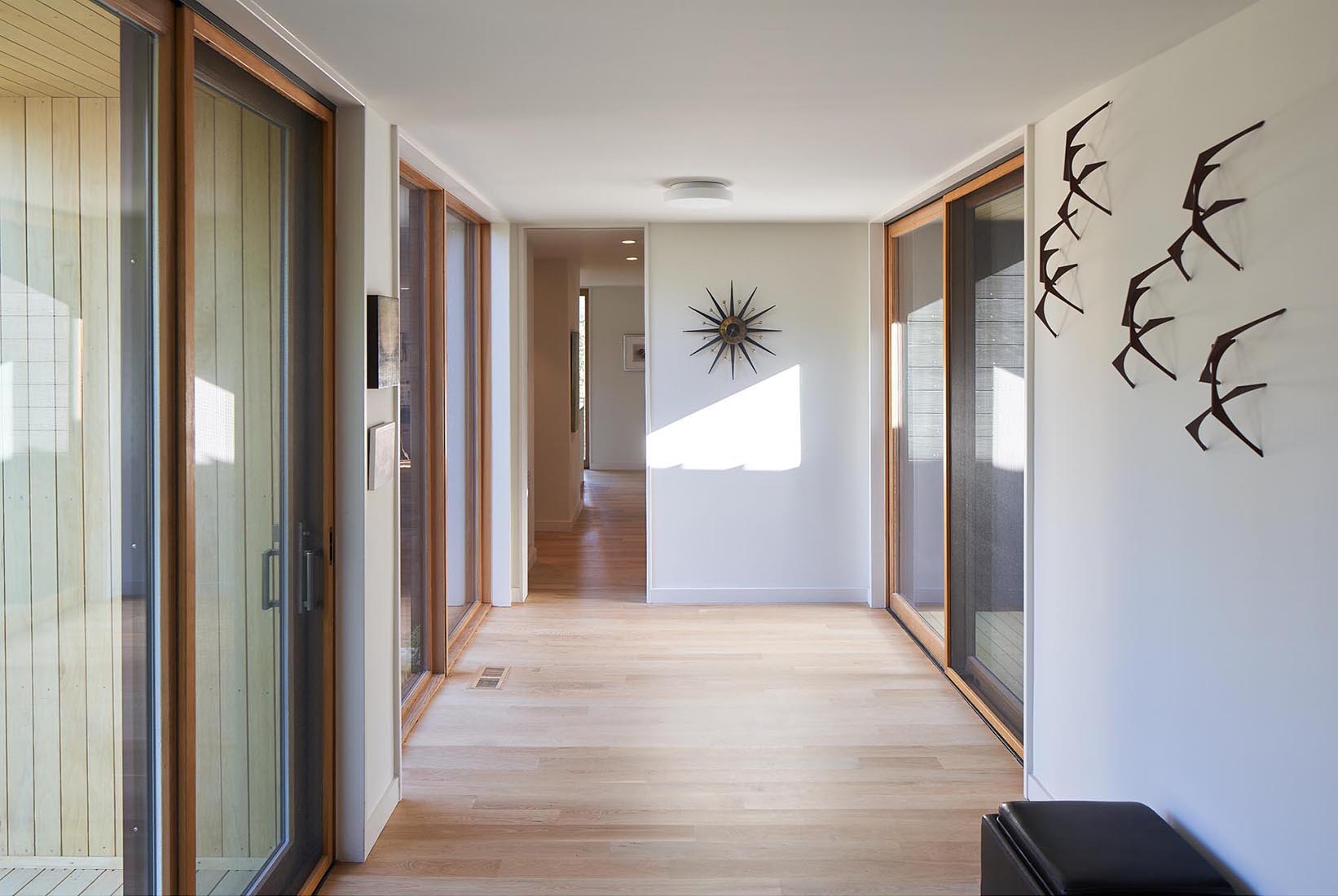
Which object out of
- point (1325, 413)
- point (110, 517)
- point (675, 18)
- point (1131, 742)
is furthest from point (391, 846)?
point (1325, 413)

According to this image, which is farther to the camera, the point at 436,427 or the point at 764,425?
the point at 764,425

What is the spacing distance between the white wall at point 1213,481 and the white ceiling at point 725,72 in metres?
0.22

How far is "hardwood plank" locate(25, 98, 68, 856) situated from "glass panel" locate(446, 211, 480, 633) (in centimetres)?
301

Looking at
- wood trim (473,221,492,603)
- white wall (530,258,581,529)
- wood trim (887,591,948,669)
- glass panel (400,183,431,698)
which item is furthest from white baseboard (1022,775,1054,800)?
white wall (530,258,581,529)

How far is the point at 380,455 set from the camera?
3020 mm

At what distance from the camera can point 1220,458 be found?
2215 millimetres

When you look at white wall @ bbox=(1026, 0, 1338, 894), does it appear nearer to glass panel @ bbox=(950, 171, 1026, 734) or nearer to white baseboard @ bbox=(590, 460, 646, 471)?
glass panel @ bbox=(950, 171, 1026, 734)

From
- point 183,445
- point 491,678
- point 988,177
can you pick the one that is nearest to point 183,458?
point 183,445

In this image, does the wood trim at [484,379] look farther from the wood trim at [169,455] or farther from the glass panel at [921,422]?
the wood trim at [169,455]

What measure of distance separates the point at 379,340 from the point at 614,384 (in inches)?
396

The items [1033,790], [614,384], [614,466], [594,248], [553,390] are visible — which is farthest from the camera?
[614,466]

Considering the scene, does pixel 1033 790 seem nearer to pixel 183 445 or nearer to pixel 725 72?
pixel 725 72

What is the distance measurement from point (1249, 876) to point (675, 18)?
2.26 metres

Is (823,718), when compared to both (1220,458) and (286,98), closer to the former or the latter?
(1220,458)
